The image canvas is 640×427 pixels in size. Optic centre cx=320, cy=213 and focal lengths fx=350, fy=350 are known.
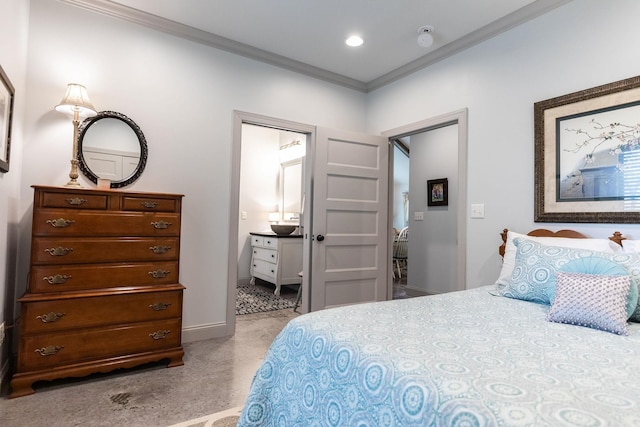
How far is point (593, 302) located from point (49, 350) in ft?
9.25

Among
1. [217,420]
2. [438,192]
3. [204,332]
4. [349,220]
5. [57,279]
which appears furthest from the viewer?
[438,192]

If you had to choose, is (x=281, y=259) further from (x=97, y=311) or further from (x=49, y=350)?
(x=49, y=350)

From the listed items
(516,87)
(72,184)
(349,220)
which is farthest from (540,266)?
(72,184)

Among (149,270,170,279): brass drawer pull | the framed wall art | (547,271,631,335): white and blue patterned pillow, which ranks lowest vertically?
(149,270,170,279): brass drawer pull

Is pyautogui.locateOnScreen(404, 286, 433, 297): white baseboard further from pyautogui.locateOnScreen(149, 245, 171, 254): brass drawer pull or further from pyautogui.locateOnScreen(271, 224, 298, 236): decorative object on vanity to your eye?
pyautogui.locateOnScreen(149, 245, 171, 254): brass drawer pull

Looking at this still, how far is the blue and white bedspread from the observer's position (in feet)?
2.53

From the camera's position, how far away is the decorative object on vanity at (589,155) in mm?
2072

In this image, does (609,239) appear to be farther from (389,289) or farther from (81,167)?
(81,167)

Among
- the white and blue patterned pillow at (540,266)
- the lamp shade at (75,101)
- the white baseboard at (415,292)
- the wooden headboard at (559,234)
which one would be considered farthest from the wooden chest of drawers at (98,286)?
the white baseboard at (415,292)

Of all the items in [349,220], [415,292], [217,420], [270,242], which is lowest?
[217,420]

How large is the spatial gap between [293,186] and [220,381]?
3.65 m

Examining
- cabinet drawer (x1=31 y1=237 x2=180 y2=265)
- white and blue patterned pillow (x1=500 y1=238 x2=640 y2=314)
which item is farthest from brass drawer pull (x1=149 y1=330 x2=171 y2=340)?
white and blue patterned pillow (x1=500 y1=238 x2=640 y2=314)

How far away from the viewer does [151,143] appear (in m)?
2.81

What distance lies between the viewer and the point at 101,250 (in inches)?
89.0
